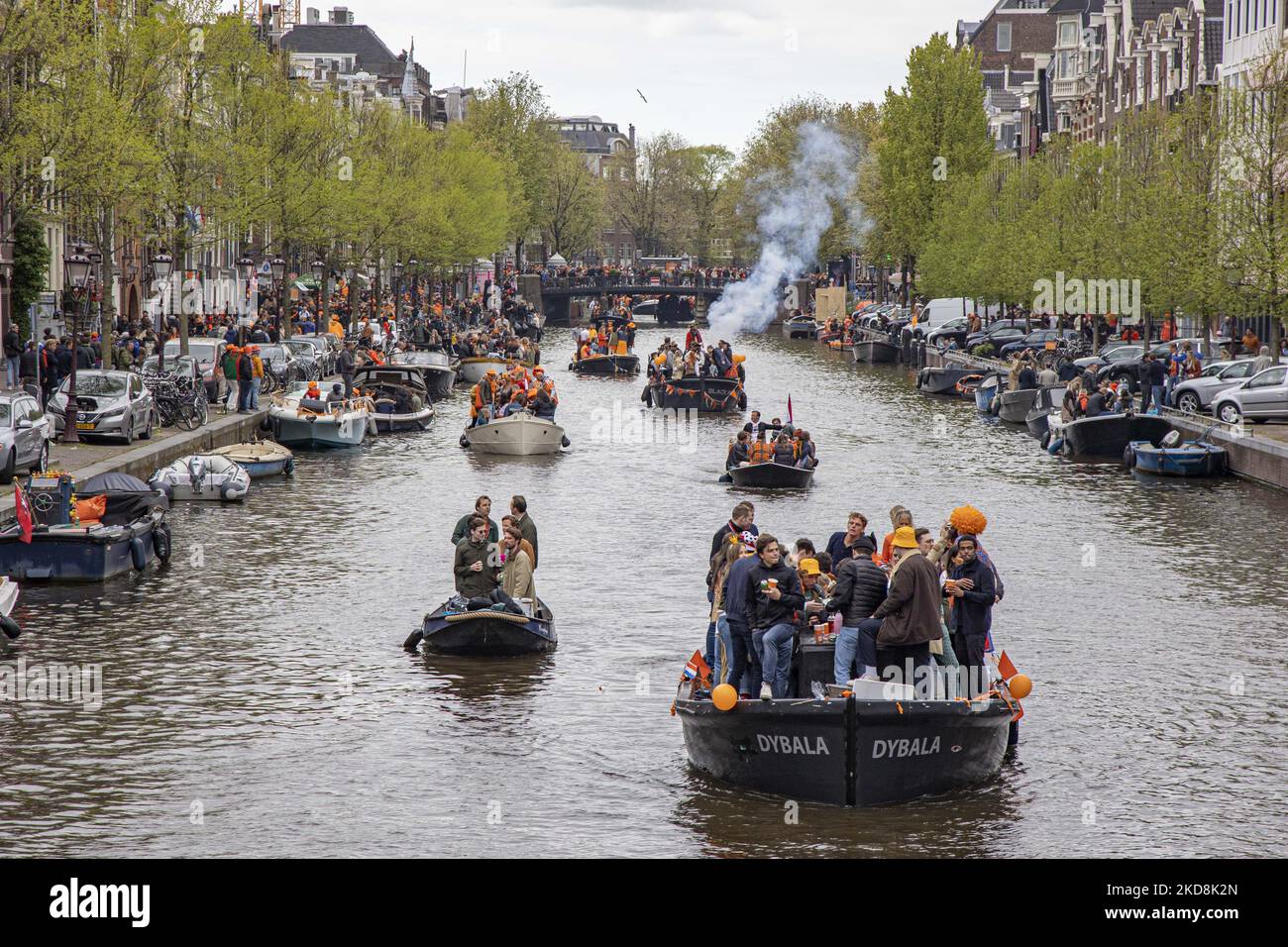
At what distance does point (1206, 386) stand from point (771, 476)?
48.8ft

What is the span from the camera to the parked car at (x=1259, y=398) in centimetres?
4631

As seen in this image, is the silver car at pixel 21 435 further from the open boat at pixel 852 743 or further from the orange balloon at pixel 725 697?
the orange balloon at pixel 725 697

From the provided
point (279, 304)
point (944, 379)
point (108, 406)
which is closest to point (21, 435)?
point (108, 406)

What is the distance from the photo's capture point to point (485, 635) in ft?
77.5

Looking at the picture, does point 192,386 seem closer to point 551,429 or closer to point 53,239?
point 551,429

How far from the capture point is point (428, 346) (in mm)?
81750

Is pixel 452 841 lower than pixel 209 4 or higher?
lower

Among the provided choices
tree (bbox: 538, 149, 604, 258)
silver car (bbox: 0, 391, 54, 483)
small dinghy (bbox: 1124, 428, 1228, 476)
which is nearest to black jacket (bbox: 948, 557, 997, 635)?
silver car (bbox: 0, 391, 54, 483)

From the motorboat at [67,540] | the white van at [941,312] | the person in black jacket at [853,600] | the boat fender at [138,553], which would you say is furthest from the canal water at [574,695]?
the white van at [941,312]

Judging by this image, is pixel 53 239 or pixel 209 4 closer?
pixel 209 4

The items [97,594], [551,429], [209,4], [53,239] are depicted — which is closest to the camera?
[97,594]

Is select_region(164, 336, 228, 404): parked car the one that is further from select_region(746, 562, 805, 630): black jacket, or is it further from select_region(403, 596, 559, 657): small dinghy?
select_region(746, 562, 805, 630): black jacket

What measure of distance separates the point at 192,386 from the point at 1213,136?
30.8 meters

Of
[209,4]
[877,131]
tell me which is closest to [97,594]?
[209,4]
